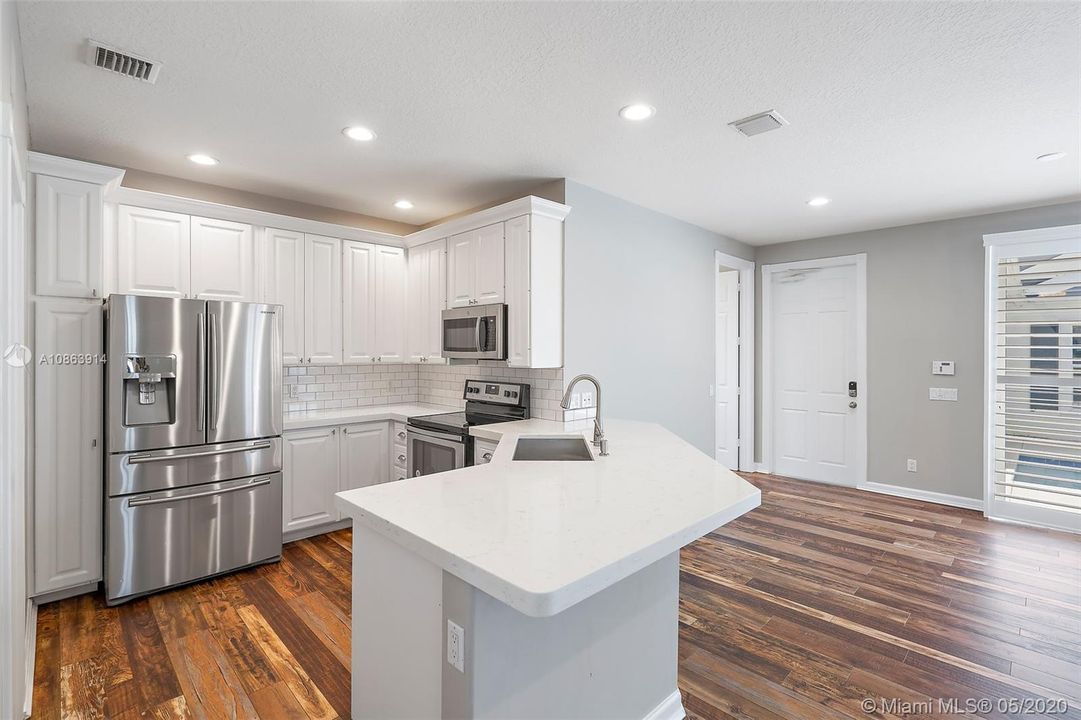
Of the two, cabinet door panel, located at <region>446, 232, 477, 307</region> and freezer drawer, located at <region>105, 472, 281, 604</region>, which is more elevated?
cabinet door panel, located at <region>446, 232, 477, 307</region>

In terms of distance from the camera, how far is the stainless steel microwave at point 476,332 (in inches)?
140

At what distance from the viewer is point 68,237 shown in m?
2.80

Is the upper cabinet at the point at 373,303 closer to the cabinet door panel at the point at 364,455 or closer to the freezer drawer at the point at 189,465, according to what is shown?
the cabinet door panel at the point at 364,455

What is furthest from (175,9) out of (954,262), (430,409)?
(954,262)

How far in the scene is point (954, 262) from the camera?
462cm

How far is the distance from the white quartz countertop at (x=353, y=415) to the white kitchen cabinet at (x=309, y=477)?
0.06m

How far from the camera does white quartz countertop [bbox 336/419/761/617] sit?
3.87ft

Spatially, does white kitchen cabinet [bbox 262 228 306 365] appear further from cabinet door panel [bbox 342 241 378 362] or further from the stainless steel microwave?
the stainless steel microwave

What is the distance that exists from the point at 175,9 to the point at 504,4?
114 centimetres

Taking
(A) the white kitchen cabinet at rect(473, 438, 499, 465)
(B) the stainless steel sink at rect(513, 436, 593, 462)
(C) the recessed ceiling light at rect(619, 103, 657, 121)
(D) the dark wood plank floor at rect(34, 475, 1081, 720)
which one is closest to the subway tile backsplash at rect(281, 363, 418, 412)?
(D) the dark wood plank floor at rect(34, 475, 1081, 720)

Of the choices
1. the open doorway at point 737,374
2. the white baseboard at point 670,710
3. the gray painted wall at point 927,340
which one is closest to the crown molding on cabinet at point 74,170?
the white baseboard at point 670,710

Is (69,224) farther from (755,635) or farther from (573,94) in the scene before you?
(755,635)

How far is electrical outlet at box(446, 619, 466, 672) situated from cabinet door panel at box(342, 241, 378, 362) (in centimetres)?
322

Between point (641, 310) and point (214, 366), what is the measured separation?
2.99 metres
